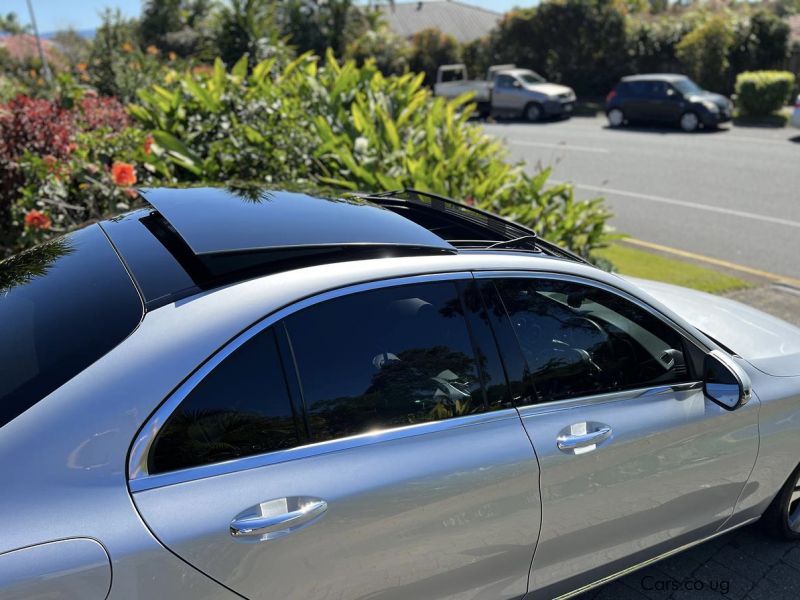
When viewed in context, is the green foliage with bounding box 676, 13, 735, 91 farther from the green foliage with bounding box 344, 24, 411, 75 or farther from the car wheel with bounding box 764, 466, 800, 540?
the car wheel with bounding box 764, 466, 800, 540

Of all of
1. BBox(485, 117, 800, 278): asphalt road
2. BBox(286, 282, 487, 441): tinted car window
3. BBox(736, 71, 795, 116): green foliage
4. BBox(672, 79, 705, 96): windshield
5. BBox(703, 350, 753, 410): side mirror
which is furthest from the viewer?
BBox(736, 71, 795, 116): green foliage

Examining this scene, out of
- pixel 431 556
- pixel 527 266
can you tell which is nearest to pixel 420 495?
pixel 431 556

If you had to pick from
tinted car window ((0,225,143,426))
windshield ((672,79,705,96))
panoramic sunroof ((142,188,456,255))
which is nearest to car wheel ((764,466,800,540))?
panoramic sunroof ((142,188,456,255))

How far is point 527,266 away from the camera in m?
2.52

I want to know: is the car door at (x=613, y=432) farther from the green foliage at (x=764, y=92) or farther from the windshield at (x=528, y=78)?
the windshield at (x=528, y=78)

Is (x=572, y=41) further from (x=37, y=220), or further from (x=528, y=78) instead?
(x=37, y=220)

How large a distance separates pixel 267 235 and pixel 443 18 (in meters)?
48.8

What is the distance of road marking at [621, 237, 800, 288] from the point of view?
770 cm

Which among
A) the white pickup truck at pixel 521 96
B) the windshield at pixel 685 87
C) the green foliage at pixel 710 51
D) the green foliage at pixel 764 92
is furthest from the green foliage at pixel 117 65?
the green foliage at pixel 710 51

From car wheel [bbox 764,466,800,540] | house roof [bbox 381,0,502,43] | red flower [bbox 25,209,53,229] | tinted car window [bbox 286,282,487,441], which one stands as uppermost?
house roof [bbox 381,0,502,43]

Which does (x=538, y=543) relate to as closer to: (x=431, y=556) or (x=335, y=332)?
(x=431, y=556)

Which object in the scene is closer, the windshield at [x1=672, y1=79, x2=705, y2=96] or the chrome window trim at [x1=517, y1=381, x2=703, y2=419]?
the chrome window trim at [x1=517, y1=381, x2=703, y2=419]

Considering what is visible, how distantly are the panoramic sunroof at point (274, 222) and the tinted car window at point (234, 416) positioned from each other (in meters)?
0.39

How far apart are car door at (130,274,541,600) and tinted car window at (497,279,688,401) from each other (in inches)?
6.9
